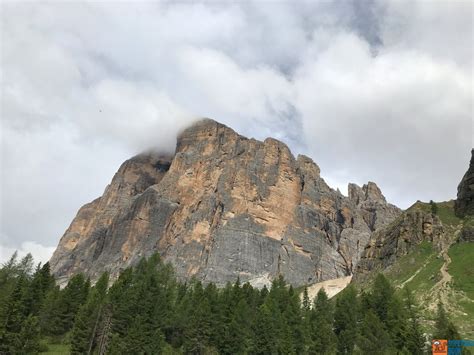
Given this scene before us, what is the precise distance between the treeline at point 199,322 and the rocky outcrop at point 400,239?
38.1 m

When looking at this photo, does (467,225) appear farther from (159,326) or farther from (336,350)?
(159,326)

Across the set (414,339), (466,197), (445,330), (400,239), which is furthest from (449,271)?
(466,197)

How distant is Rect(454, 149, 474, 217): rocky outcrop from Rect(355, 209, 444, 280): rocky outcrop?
1002 cm

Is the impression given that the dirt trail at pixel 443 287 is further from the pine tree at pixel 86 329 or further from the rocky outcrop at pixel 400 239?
the pine tree at pixel 86 329

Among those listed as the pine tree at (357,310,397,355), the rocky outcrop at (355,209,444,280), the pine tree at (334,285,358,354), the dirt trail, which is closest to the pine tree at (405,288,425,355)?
the pine tree at (357,310,397,355)

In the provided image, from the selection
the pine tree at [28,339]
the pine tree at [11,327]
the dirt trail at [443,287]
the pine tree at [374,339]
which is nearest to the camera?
the pine tree at [28,339]

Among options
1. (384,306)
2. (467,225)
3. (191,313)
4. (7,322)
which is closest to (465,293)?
(384,306)

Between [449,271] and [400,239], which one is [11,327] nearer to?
[449,271]

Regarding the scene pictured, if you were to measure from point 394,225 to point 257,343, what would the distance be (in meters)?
86.6

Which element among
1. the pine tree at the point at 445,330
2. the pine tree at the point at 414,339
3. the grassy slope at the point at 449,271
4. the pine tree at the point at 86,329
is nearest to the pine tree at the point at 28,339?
the pine tree at the point at 86,329

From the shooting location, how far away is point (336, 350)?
3615 inches

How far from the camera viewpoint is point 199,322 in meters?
94.3

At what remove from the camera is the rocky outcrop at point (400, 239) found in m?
143

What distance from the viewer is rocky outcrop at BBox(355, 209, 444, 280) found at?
143 metres
